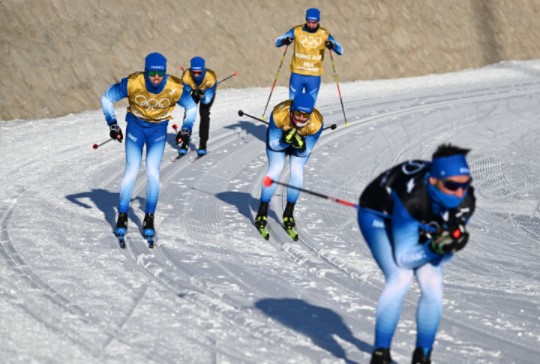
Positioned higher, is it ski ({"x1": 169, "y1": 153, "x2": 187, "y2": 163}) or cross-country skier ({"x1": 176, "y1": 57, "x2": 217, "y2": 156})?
cross-country skier ({"x1": 176, "y1": 57, "x2": 217, "y2": 156})

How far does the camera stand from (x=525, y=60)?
26.5 m

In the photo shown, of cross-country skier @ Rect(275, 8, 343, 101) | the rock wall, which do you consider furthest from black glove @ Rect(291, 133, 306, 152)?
the rock wall

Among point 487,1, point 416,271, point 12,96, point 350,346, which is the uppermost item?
point 487,1

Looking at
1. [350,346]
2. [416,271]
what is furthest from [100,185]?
[416,271]

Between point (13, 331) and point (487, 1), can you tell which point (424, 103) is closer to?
point (487, 1)

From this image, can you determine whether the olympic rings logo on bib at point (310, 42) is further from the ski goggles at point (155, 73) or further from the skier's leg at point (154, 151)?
the ski goggles at point (155, 73)

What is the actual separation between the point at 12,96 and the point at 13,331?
32.0 feet

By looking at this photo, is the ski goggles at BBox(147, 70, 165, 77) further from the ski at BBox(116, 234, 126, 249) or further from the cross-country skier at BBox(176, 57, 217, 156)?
the cross-country skier at BBox(176, 57, 217, 156)

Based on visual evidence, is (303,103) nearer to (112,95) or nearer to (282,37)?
(112,95)

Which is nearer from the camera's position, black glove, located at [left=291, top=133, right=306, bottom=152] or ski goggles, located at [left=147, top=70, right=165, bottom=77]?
ski goggles, located at [left=147, top=70, right=165, bottom=77]

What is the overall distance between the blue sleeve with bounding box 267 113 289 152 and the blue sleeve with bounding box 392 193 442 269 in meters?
4.02

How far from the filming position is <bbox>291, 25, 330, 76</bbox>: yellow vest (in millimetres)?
14492

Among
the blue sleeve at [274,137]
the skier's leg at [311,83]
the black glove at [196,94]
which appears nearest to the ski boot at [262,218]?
the blue sleeve at [274,137]

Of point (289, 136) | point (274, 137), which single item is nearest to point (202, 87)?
point (274, 137)
